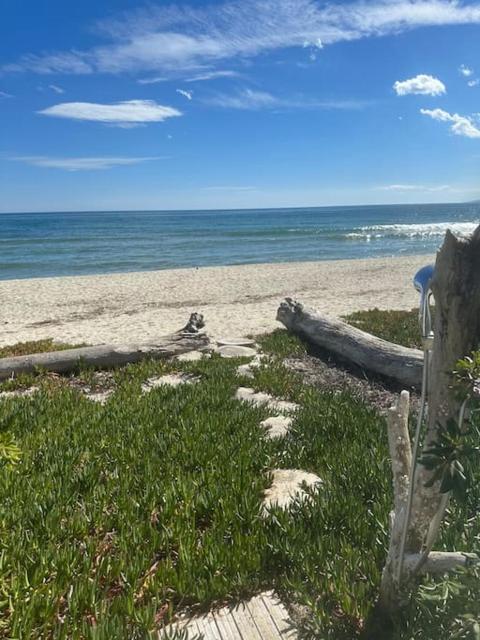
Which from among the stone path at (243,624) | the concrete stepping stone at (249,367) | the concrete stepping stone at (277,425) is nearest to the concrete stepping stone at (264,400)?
the concrete stepping stone at (277,425)

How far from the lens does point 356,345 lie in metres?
9.47

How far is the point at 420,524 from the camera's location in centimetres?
260

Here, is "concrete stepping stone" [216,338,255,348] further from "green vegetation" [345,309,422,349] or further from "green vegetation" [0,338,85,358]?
"green vegetation" [0,338,85,358]

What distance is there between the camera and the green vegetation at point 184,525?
283 cm

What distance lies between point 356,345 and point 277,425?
12.4ft

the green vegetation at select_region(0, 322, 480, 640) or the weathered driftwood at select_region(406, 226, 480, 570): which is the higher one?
the weathered driftwood at select_region(406, 226, 480, 570)

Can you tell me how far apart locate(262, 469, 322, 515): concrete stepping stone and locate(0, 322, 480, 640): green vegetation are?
94mm

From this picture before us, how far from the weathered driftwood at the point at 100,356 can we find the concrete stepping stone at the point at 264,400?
2.74 metres

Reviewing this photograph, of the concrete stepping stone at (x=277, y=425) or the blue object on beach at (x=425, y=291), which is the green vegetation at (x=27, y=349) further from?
the blue object on beach at (x=425, y=291)

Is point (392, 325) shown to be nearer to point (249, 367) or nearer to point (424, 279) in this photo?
point (249, 367)

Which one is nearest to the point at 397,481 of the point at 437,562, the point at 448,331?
the point at 437,562

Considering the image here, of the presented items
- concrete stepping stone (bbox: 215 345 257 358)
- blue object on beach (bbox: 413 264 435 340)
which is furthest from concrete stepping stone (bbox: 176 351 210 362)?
blue object on beach (bbox: 413 264 435 340)

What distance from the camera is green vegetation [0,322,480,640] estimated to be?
283 centimetres

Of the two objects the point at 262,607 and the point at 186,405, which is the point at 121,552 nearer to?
the point at 262,607
